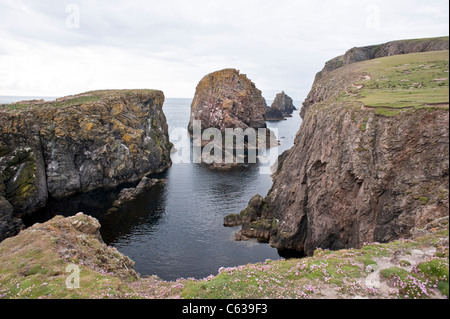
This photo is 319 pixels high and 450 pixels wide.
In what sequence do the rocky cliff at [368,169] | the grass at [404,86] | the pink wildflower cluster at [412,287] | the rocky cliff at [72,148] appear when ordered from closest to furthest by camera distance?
the pink wildflower cluster at [412,287], the rocky cliff at [368,169], the grass at [404,86], the rocky cliff at [72,148]

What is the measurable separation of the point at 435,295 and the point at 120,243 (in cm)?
4480

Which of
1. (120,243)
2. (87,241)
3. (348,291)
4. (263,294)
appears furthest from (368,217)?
(120,243)

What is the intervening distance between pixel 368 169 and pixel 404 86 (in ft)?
52.6

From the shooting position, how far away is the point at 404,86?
4225cm

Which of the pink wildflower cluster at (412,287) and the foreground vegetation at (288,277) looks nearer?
the pink wildflower cluster at (412,287)

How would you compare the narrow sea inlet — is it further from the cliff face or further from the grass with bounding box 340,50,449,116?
the cliff face

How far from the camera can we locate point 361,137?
36.9m

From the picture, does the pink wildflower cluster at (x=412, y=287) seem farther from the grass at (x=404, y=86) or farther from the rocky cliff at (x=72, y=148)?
the rocky cliff at (x=72, y=148)

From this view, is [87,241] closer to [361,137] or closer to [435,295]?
[435,295]

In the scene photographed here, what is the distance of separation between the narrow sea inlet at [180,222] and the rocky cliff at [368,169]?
17.3 ft

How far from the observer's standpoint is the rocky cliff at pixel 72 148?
2450 inches

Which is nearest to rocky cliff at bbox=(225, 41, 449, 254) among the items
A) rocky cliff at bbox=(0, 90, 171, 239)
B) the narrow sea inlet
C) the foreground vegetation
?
the foreground vegetation

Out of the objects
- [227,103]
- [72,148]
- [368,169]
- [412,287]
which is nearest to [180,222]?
[368,169]

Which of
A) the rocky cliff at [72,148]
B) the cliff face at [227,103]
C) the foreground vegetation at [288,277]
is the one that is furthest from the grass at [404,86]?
the cliff face at [227,103]
